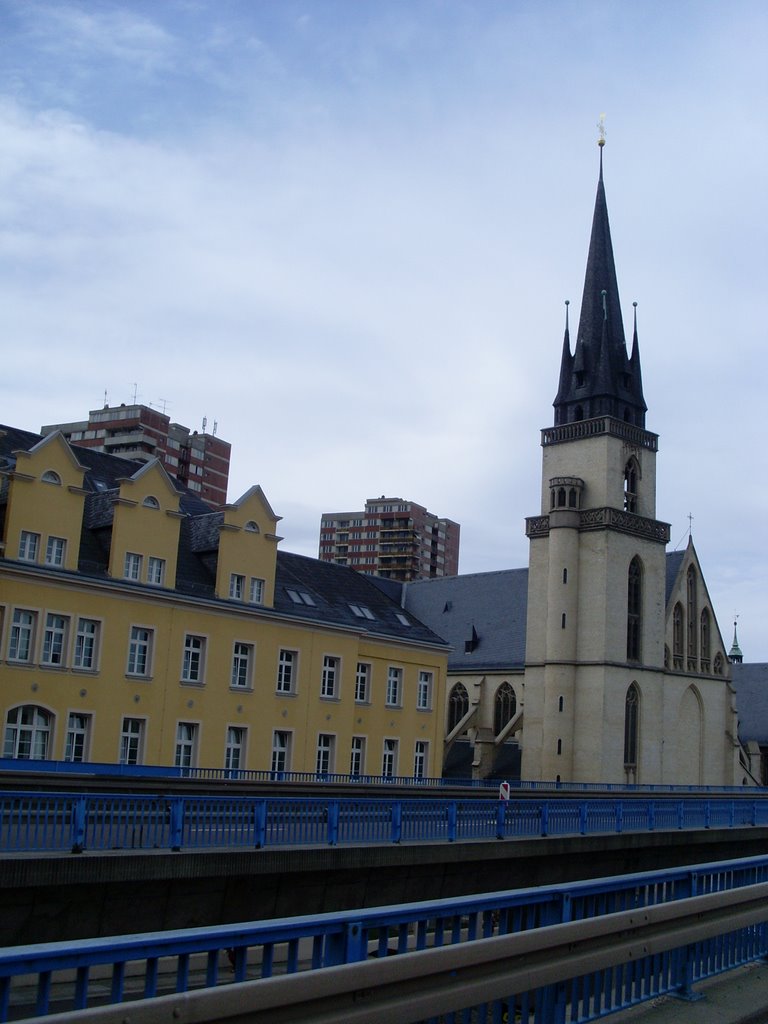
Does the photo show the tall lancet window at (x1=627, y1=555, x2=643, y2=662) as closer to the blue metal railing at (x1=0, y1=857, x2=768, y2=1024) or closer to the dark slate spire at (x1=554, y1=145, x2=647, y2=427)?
the dark slate spire at (x1=554, y1=145, x2=647, y2=427)

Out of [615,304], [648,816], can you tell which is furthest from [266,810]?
[615,304]

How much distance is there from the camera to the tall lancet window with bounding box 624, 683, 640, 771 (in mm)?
63875

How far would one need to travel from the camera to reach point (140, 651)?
37.6 metres

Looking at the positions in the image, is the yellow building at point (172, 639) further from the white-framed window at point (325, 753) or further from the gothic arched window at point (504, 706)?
the gothic arched window at point (504, 706)

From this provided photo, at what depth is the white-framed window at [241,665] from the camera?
4069cm

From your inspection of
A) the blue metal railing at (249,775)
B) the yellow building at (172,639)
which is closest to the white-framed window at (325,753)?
the yellow building at (172,639)

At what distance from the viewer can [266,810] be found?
1614cm

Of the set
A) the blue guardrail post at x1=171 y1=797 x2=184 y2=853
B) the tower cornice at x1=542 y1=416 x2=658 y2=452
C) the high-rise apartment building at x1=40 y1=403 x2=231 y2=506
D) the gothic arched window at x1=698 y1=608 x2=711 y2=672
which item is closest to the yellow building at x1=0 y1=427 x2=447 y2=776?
the blue guardrail post at x1=171 y1=797 x2=184 y2=853

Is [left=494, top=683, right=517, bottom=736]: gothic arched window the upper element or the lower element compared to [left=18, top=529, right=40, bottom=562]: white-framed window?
lower

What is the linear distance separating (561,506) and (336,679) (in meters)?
26.3

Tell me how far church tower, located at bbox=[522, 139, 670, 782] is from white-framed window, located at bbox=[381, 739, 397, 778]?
1755 centimetres

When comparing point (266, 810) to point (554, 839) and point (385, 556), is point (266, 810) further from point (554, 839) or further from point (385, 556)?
point (385, 556)

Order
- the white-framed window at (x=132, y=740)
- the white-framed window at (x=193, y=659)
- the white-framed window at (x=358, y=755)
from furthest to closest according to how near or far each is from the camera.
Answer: the white-framed window at (x=358, y=755) → the white-framed window at (x=193, y=659) → the white-framed window at (x=132, y=740)

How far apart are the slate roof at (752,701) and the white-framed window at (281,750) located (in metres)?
54.2
